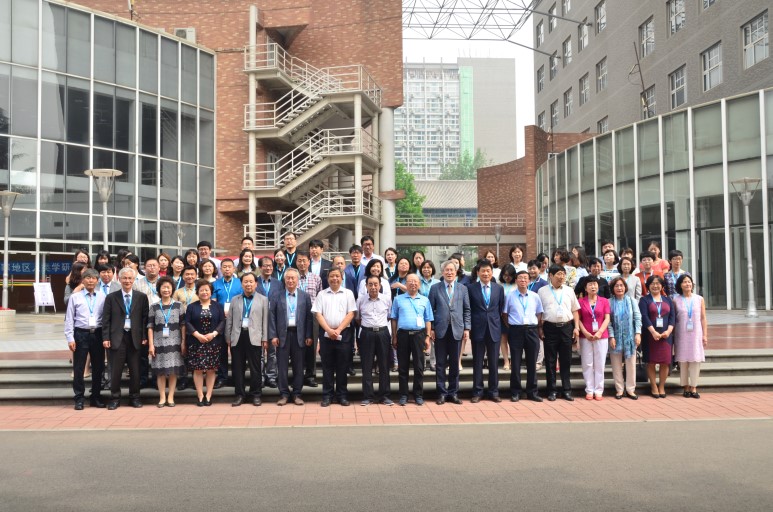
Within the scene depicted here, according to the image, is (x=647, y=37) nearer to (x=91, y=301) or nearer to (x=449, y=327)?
(x=449, y=327)

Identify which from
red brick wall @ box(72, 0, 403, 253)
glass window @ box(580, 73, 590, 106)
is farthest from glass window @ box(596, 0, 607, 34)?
red brick wall @ box(72, 0, 403, 253)

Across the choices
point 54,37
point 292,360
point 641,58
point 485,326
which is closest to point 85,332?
point 292,360

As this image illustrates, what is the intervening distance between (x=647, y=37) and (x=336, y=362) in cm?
3052

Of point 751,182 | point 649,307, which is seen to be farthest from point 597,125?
point 649,307

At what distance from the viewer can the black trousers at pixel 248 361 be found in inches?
400

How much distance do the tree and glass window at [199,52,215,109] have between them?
110m

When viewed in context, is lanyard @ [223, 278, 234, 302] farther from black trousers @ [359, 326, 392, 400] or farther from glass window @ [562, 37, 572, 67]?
glass window @ [562, 37, 572, 67]

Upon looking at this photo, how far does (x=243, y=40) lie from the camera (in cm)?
3288

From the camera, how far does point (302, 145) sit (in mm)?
32469

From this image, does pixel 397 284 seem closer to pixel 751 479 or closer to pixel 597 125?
pixel 751 479

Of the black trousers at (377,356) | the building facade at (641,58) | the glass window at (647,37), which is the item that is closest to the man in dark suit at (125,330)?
the black trousers at (377,356)

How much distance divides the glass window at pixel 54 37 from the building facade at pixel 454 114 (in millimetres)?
124240

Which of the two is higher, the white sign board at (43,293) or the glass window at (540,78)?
the glass window at (540,78)

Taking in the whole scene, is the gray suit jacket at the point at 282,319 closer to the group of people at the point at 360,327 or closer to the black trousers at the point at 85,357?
the group of people at the point at 360,327
